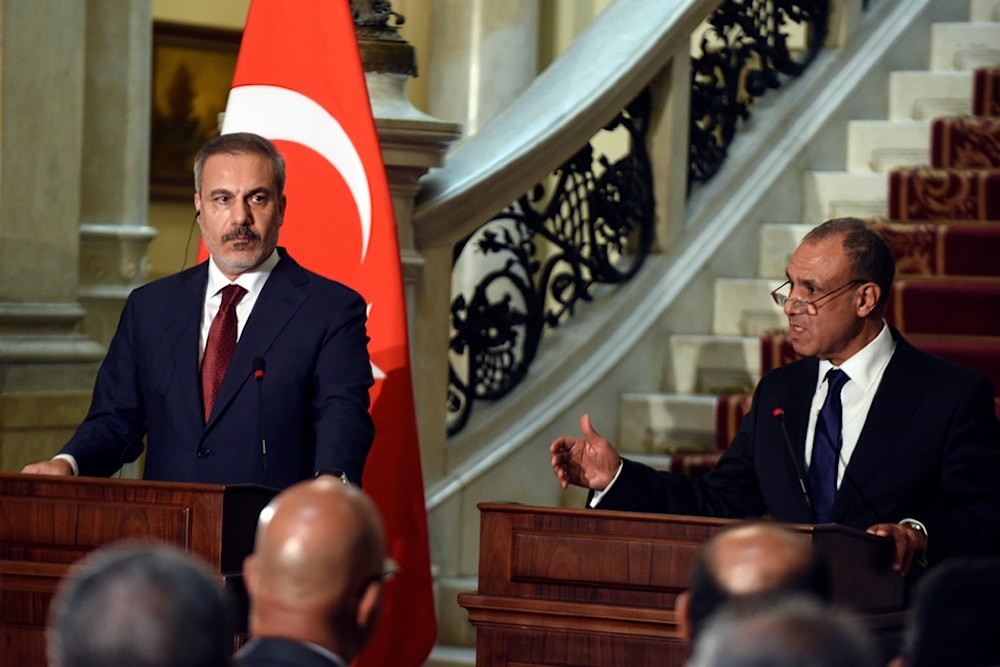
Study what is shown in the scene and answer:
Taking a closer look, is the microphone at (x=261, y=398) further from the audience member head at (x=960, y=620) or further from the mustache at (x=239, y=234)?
the audience member head at (x=960, y=620)

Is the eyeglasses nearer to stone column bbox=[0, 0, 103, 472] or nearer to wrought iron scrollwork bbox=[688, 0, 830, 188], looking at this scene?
stone column bbox=[0, 0, 103, 472]

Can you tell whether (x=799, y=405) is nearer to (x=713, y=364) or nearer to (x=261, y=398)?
(x=261, y=398)

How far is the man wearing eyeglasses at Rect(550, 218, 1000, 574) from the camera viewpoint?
4078 millimetres

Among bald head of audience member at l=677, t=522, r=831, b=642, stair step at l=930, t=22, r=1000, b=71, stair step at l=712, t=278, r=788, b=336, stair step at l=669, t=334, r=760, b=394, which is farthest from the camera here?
stair step at l=930, t=22, r=1000, b=71

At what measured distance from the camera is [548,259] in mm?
6523

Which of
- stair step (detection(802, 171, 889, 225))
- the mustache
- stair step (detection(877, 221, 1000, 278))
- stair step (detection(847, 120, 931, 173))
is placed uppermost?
stair step (detection(847, 120, 931, 173))

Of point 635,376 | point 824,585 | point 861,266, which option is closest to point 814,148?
point 635,376

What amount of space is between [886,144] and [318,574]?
5.64 m

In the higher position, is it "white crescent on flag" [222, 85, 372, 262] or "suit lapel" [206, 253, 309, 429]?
"white crescent on flag" [222, 85, 372, 262]

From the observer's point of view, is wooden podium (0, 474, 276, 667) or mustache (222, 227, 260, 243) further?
mustache (222, 227, 260, 243)

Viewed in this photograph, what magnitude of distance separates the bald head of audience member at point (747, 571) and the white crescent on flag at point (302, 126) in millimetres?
3083

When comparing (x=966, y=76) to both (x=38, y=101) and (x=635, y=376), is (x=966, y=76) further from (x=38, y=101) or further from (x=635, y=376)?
(x=38, y=101)

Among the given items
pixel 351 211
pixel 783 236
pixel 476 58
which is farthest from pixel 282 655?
pixel 476 58

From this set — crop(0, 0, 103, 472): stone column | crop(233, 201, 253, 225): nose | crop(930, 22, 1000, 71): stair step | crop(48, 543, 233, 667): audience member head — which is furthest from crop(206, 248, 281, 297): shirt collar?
crop(930, 22, 1000, 71): stair step
